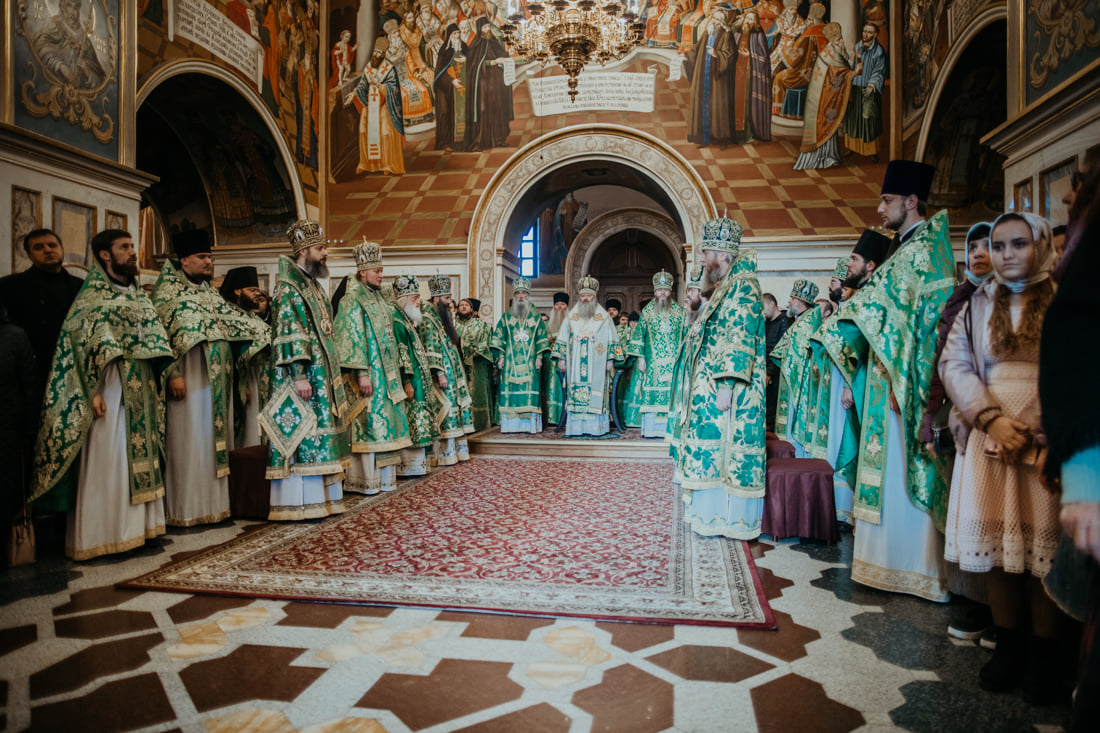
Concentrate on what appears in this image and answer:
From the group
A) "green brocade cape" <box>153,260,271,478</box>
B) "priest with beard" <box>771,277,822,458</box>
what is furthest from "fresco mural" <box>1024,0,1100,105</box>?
"green brocade cape" <box>153,260,271,478</box>

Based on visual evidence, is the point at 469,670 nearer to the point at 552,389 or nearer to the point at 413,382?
the point at 413,382

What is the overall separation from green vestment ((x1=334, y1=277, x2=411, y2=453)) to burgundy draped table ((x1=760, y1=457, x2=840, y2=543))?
3176 mm

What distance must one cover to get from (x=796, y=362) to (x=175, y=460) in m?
5.35

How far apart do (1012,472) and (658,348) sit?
7.31 metres

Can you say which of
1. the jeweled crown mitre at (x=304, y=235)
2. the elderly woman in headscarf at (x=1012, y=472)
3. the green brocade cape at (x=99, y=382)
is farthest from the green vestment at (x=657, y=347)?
the elderly woman in headscarf at (x=1012, y=472)

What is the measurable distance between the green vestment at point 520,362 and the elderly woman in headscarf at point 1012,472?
770 centimetres

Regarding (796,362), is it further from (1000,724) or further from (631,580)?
(1000,724)

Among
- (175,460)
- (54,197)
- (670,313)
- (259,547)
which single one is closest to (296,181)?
(54,197)

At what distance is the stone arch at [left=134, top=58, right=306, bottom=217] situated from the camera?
8.20 meters

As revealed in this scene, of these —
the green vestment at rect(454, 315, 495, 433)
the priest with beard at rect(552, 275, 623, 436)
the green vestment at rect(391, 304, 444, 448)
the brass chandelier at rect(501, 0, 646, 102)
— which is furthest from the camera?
the green vestment at rect(454, 315, 495, 433)

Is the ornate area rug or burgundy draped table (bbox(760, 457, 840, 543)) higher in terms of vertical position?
burgundy draped table (bbox(760, 457, 840, 543))

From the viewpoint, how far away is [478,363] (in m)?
10.4

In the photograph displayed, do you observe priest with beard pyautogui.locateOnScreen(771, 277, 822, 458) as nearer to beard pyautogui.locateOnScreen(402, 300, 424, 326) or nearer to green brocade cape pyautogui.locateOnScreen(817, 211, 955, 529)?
green brocade cape pyautogui.locateOnScreen(817, 211, 955, 529)

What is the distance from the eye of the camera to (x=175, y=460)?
4.54 meters
